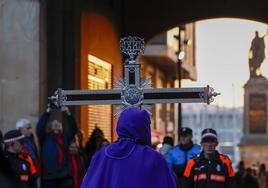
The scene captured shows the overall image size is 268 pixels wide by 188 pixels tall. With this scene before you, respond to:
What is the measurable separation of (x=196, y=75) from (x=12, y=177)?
4334 cm

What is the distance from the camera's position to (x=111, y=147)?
22.6 feet

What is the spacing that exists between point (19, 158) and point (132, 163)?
220 inches

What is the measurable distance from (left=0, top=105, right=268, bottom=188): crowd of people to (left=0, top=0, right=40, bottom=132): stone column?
2.21ft

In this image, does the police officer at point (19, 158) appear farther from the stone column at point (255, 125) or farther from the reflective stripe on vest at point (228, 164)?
the stone column at point (255, 125)

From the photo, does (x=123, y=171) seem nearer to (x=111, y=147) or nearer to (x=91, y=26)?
(x=111, y=147)

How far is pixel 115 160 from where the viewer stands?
6832mm

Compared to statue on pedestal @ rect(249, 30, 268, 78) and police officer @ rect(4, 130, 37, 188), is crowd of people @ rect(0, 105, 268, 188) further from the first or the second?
statue on pedestal @ rect(249, 30, 268, 78)

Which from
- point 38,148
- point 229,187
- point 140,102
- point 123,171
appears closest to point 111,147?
point 123,171

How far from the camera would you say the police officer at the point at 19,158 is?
38.7 ft

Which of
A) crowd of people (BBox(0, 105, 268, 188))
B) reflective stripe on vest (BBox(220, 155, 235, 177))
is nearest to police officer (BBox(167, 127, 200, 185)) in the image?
crowd of people (BBox(0, 105, 268, 188))

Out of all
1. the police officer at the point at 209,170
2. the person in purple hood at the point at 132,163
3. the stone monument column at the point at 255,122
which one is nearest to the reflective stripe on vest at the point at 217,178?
the police officer at the point at 209,170

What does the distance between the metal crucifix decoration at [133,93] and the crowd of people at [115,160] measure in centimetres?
65

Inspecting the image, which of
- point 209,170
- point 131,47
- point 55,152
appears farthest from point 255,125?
point 131,47

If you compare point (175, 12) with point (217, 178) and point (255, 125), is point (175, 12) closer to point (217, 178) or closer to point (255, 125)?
point (255, 125)
